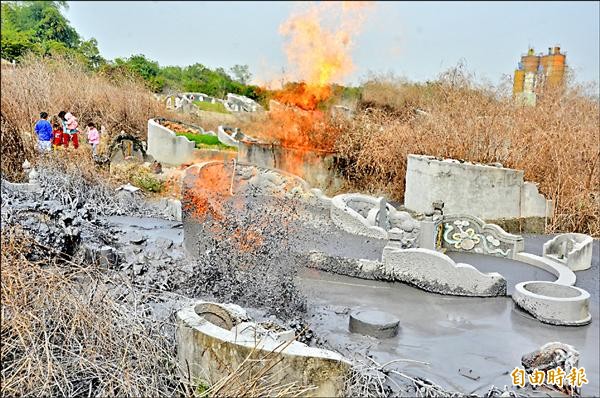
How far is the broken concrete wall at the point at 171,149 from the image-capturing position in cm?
1867

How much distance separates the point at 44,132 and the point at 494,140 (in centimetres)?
1453

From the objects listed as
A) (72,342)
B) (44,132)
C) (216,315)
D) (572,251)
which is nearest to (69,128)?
(44,132)

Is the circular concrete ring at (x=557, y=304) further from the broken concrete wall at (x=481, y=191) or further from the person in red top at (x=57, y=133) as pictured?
the person in red top at (x=57, y=133)

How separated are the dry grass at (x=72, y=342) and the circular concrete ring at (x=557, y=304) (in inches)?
251

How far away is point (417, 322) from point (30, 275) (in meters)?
6.23

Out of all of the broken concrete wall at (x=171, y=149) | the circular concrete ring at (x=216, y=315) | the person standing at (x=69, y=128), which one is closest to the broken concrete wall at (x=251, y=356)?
the circular concrete ring at (x=216, y=315)

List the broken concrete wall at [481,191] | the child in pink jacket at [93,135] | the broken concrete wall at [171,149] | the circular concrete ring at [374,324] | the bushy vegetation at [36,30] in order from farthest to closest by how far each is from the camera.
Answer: the broken concrete wall at [171,149] → the broken concrete wall at [481,191] → the child in pink jacket at [93,135] → the circular concrete ring at [374,324] → the bushy vegetation at [36,30]

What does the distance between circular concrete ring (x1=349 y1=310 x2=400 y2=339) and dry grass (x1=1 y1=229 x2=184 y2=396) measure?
3.52m

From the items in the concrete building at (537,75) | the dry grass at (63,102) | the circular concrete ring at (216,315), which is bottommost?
the circular concrete ring at (216,315)

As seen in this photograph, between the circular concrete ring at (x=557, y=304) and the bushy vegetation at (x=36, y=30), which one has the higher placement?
the bushy vegetation at (x=36, y=30)

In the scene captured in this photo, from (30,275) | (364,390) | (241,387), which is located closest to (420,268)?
(364,390)

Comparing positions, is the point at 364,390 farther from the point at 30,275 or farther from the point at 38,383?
the point at 30,275

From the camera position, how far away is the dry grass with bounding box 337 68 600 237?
712 inches

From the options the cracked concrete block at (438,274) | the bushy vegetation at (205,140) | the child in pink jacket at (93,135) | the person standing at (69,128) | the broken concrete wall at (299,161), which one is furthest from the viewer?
the broken concrete wall at (299,161)
